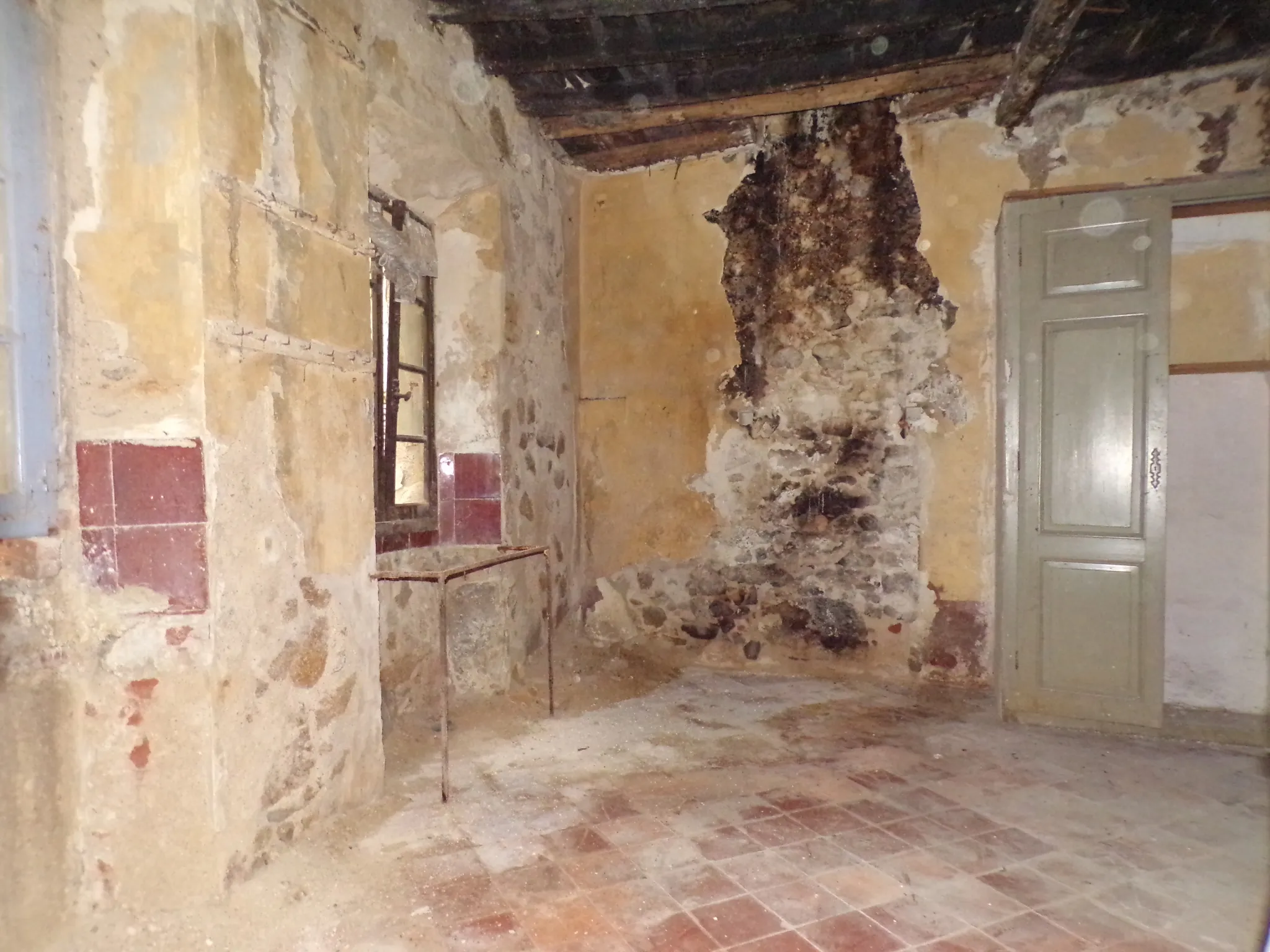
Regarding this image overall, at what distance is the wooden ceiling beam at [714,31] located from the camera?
2.83 metres

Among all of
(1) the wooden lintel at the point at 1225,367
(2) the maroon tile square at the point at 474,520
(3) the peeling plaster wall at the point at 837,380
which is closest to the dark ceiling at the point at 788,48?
(3) the peeling plaster wall at the point at 837,380

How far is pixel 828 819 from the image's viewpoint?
2.30 metres

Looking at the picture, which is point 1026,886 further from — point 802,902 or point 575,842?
point 575,842

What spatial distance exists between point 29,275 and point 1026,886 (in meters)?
2.89

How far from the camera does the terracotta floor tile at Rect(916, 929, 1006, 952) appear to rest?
1687mm

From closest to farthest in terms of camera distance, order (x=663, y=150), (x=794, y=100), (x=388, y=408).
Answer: (x=388, y=408) → (x=794, y=100) → (x=663, y=150)

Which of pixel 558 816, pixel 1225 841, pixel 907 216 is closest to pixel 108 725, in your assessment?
pixel 558 816

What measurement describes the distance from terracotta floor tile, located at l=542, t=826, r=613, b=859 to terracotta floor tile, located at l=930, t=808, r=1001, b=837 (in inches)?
41.7

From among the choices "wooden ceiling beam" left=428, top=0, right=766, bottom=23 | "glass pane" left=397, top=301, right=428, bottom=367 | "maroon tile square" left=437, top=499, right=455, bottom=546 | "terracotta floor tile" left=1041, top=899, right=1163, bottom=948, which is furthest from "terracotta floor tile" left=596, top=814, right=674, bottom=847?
"wooden ceiling beam" left=428, top=0, right=766, bottom=23

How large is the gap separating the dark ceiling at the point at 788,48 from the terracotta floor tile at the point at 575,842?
286 centimetres

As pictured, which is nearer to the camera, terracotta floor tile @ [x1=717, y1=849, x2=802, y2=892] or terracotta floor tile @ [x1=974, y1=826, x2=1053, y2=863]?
terracotta floor tile @ [x1=717, y1=849, x2=802, y2=892]

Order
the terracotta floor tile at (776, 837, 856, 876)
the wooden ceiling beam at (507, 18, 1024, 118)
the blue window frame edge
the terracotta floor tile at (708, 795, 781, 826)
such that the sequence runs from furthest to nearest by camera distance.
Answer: the wooden ceiling beam at (507, 18, 1024, 118) < the terracotta floor tile at (708, 795, 781, 826) < the terracotta floor tile at (776, 837, 856, 876) < the blue window frame edge

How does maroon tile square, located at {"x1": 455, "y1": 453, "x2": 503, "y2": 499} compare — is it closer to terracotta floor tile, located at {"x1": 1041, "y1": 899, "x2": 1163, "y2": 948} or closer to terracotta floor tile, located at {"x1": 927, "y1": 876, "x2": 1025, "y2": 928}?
terracotta floor tile, located at {"x1": 927, "y1": 876, "x2": 1025, "y2": 928}

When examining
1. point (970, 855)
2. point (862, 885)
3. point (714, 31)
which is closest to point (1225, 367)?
point (970, 855)
